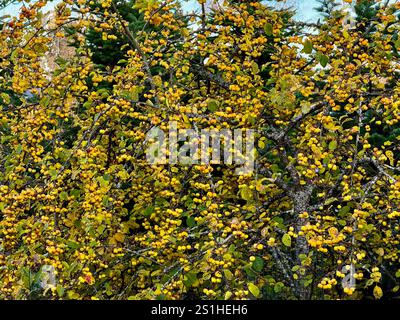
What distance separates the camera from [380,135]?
7543 mm

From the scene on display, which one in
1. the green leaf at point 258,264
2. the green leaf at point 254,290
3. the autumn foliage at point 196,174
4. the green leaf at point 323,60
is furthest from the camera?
the green leaf at point 258,264

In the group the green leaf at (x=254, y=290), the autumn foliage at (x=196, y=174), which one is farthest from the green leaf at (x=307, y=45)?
the green leaf at (x=254, y=290)

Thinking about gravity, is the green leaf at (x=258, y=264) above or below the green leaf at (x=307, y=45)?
below

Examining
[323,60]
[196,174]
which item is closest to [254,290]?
[196,174]

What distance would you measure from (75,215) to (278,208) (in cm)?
186

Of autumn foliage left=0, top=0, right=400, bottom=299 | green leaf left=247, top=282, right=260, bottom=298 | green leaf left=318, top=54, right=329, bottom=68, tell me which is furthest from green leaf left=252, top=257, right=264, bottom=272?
green leaf left=318, top=54, right=329, bottom=68

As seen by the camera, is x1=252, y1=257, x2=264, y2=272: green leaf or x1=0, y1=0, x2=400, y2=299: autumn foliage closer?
x1=0, y1=0, x2=400, y2=299: autumn foliage

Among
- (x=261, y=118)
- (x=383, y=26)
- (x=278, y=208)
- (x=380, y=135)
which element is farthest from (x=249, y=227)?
(x=380, y=135)

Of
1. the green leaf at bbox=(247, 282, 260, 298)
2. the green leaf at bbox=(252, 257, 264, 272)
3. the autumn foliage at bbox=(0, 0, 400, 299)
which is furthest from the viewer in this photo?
the green leaf at bbox=(252, 257, 264, 272)

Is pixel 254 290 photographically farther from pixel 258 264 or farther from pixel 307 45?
pixel 307 45

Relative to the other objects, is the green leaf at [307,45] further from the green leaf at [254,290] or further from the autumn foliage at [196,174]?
the green leaf at [254,290]

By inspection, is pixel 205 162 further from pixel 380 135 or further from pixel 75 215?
pixel 380 135

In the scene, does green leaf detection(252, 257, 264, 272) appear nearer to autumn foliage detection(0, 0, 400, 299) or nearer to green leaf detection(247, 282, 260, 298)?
autumn foliage detection(0, 0, 400, 299)

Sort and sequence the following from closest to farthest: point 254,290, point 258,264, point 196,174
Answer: point 254,290
point 258,264
point 196,174
